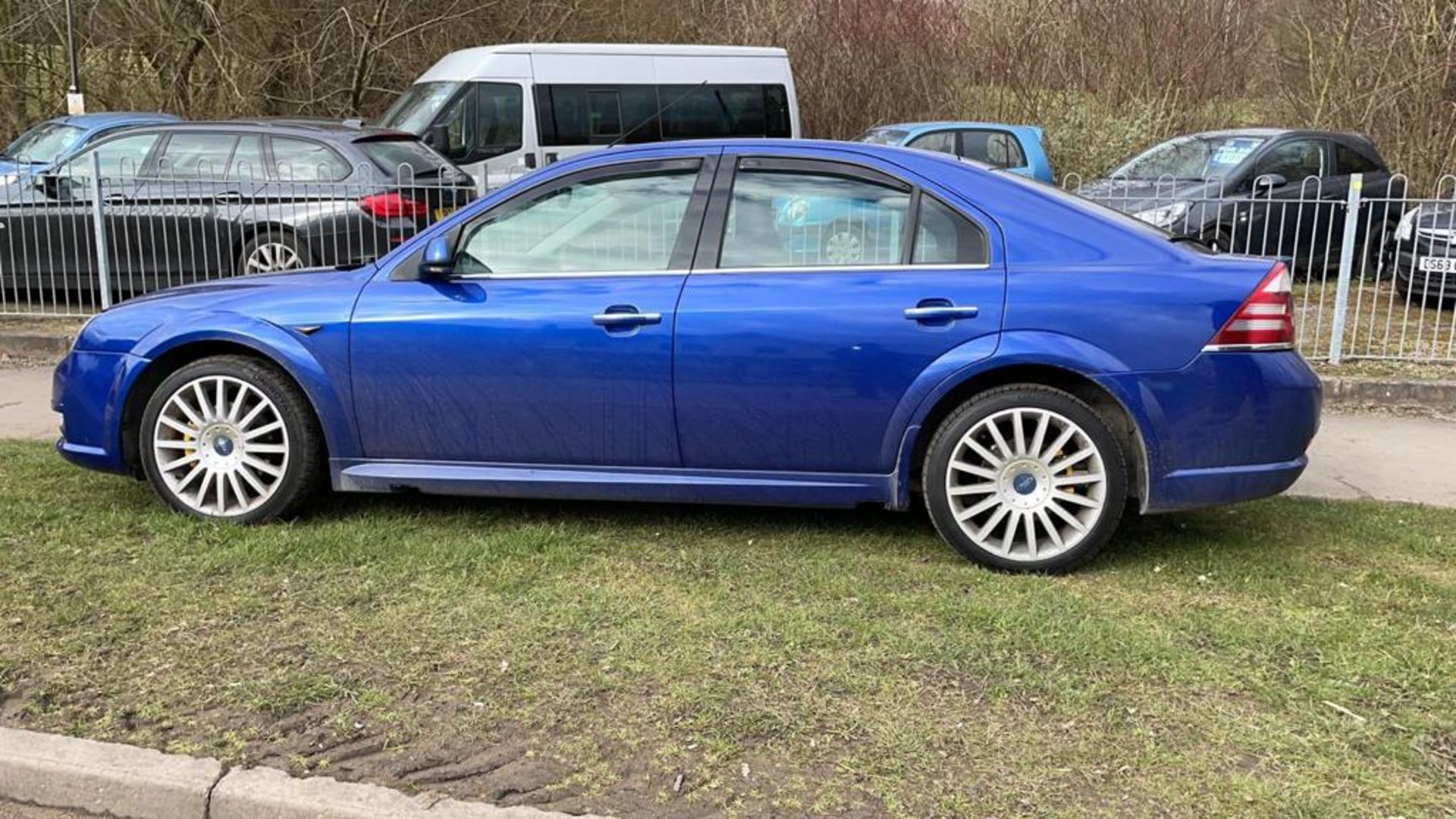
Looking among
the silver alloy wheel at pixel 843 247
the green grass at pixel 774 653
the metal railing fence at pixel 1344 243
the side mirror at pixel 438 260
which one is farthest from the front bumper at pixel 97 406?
the metal railing fence at pixel 1344 243

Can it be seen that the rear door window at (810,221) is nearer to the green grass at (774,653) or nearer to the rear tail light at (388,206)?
the green grass at (774,653)

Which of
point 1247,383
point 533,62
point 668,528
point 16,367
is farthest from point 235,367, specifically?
point 533,62

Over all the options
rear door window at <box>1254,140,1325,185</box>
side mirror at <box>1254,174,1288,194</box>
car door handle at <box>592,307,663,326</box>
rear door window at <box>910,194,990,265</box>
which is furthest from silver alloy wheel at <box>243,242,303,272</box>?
rear door window at <box>1254,140,1325,185</box>

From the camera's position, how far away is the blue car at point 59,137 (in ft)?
39.2

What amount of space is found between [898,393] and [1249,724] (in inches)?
64.4

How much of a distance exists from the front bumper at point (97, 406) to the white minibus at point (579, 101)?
768 centimetres

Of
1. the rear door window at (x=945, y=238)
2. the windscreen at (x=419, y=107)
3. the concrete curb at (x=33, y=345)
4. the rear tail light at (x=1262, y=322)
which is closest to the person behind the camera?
the rear tail light at (x=1262, y=322)

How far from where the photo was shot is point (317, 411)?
190 inches

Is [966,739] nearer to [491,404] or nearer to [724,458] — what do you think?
[724,458]

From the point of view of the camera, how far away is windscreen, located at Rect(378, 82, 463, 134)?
13.3 metres

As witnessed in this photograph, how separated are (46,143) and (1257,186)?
12310 mm

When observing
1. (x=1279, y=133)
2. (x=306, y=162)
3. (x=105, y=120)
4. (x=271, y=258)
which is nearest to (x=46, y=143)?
(x=105, y=120)

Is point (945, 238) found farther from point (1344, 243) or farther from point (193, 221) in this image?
point (193, 221)

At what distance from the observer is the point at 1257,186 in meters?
11.9
